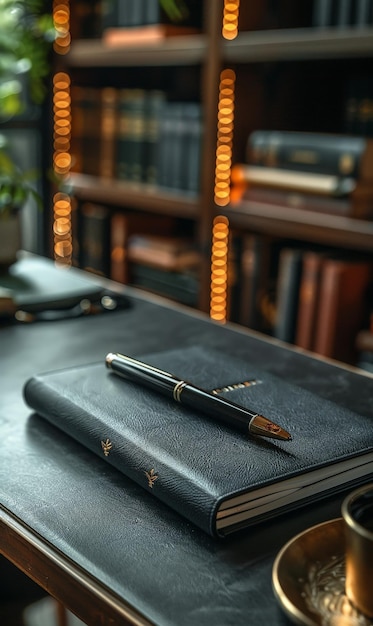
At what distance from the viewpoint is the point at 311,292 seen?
6.21ft

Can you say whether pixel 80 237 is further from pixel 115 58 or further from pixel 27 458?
pixel 27 458

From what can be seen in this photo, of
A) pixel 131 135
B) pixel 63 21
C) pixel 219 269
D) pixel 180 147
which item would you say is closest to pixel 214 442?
pixel 219 269

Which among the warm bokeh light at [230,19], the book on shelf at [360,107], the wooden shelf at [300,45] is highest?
the warm bokeh light at [230,19]

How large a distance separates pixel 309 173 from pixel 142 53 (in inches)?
24.3

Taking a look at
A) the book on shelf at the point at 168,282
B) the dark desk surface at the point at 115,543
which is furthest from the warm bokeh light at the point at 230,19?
the dark desk surface at the point at 115,543

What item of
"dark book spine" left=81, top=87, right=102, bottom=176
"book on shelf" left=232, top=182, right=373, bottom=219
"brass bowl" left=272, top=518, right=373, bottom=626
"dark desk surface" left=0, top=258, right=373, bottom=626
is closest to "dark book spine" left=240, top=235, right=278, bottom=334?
"book on shelf" left=232, top=182, right=373, bottom=219

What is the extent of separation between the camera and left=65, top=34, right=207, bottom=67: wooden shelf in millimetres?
1987

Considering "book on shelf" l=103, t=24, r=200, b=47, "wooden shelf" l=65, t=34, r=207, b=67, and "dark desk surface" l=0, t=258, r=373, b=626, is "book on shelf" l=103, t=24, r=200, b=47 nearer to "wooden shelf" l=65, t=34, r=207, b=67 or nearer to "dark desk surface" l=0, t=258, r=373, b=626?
"wooden shelf" l=65, t=34, r=207, b=67

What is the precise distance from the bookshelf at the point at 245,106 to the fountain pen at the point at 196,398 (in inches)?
39.1

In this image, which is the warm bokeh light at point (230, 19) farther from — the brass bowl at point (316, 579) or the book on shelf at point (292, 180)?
the brass bowl at point (316, 579)

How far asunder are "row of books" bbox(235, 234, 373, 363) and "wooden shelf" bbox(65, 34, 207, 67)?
49cm

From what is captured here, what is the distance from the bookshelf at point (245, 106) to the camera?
181 centimetres

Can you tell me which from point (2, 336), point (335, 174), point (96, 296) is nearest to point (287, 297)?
point (335, 174)

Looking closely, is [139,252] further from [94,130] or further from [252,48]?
[252,48]
